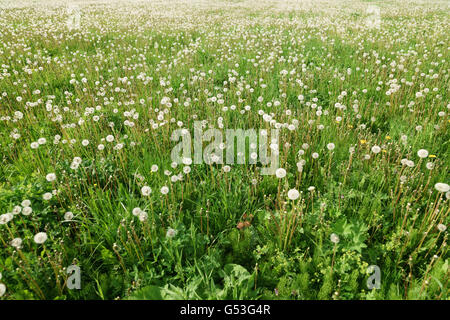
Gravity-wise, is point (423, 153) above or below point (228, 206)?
above

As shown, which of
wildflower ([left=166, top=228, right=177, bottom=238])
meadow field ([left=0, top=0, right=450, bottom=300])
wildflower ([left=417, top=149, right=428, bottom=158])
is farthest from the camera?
wildflower ([left=417, top=149, right=428, bottom=158])

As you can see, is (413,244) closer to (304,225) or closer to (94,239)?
(304,225)

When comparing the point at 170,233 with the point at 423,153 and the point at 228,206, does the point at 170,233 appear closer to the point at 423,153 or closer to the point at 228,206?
the point at 228,206

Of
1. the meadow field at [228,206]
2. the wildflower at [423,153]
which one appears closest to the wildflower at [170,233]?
the meadow field at [228,206]

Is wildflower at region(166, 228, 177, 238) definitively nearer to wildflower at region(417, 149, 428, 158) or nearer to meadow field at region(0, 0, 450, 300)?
meadow field at region(0, 0, 450, 300)

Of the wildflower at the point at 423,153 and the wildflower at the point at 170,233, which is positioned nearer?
the wildflower at the point at 170,233

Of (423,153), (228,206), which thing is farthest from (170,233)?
(423,153)

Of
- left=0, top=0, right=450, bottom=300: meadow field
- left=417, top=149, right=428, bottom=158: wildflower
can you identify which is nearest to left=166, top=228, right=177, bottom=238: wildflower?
left=0, top=0, right=450, bottom=300: meadow field

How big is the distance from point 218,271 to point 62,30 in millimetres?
12082

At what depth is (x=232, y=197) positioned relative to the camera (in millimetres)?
2777

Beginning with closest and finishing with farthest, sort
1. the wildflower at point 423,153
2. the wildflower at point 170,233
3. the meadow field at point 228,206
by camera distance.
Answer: the meadow field at point 228,206 → the wildflower at point 170,233 → the wildflower at point 423,153

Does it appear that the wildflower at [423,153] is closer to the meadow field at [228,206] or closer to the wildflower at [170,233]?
the meadow field at [228,206]

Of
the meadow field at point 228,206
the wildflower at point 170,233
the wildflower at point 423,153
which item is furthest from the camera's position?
the wildflower at point 423,153
